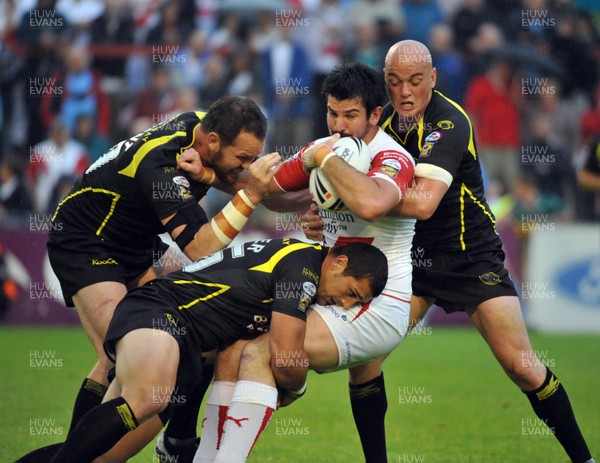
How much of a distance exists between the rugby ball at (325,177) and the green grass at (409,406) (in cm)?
206

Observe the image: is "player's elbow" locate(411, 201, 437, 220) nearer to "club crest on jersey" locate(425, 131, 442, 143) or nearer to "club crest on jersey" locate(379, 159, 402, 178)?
"club crest on jersey" locate(379, 159, 402, 178)

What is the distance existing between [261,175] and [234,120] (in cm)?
44

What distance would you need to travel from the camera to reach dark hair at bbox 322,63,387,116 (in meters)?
6.17

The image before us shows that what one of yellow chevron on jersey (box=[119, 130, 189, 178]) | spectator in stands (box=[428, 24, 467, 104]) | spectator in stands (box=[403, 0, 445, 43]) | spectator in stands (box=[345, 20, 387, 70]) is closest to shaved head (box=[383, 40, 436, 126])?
yellow chevron on jersey (box=[119, 130, 189, 178])

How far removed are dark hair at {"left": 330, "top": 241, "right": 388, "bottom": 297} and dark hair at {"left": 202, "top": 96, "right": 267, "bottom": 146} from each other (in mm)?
1037

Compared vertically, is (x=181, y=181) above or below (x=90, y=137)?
above

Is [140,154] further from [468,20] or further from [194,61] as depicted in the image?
[468,20]

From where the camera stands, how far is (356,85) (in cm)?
618

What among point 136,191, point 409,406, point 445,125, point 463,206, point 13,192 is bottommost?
point 409,406

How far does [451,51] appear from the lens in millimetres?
16062

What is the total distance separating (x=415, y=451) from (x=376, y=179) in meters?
2.51

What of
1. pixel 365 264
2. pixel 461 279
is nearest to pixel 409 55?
pixel 461 279

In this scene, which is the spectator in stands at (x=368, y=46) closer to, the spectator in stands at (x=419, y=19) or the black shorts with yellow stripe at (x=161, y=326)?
the spectator in stands at (x=419, y=19)

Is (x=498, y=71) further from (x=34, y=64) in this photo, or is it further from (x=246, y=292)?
(x=246, y=292)
